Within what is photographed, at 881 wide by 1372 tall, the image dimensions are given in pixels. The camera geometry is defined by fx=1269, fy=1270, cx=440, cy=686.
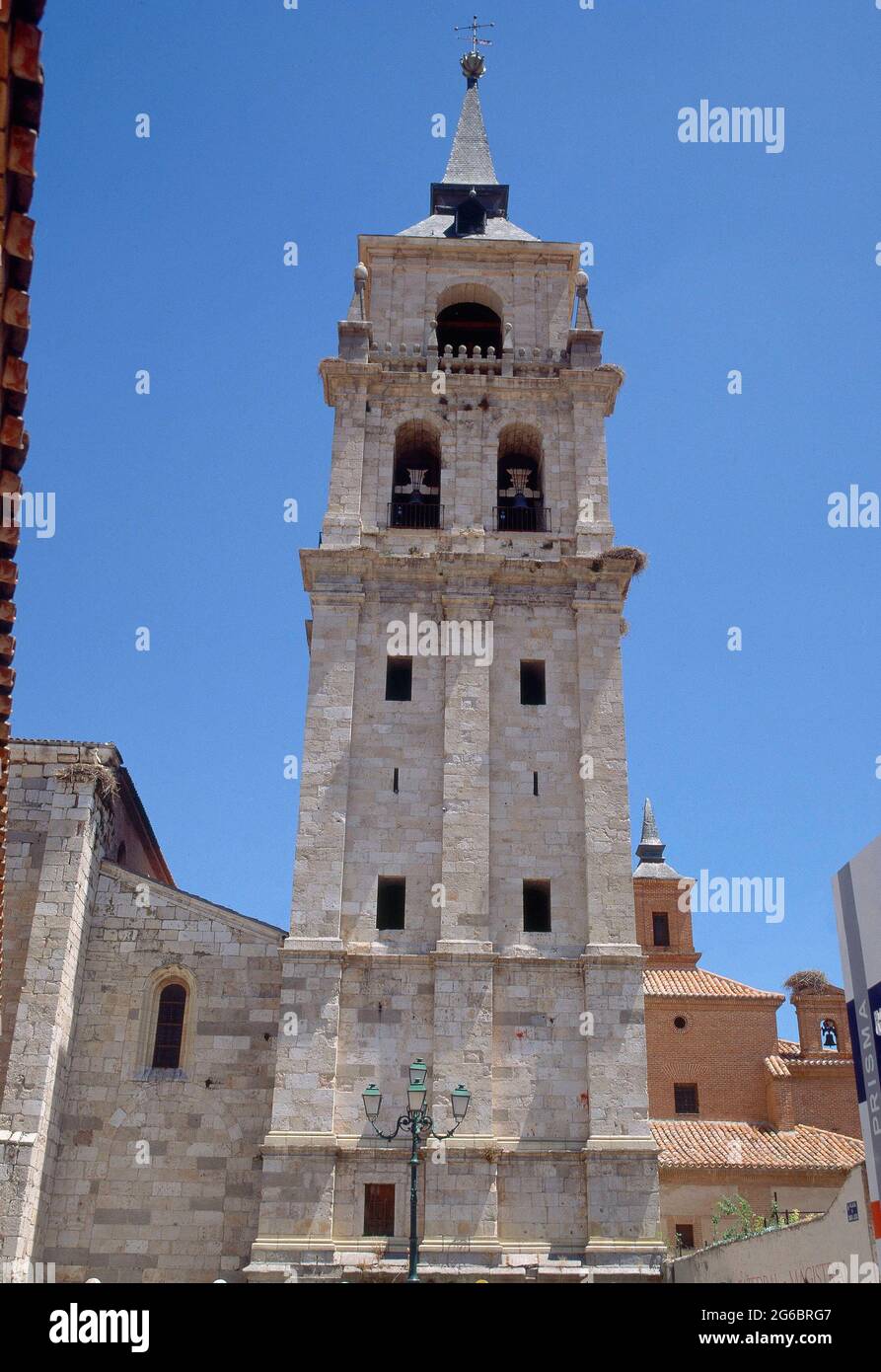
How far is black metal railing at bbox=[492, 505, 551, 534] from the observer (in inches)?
1176

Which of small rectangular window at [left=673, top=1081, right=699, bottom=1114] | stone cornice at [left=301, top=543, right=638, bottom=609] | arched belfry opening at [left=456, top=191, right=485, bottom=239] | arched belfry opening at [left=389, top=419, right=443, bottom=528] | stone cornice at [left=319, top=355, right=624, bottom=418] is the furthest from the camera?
small rectangular window at [left=673, top=1081, right=699, bottom=1114]

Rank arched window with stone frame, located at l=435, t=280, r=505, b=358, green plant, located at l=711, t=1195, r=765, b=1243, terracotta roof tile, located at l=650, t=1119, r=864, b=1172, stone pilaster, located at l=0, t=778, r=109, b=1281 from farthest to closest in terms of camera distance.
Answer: arched window with stone frame, located at l=435, t=280, r=505, b=358 → terracotta roof tile, located at l=650, t=1119, r=864, b=1172 → green plant, located at l=711, t=1195, r=765, b=1243 → stone pilaster, located at l=0, t=778, r=109, b=1281

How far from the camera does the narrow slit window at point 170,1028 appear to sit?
81.5 feet

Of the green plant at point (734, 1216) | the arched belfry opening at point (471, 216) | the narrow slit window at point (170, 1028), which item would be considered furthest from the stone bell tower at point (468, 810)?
the green plant at point (734, 1216)

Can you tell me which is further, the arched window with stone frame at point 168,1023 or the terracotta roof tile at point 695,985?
the terracotta roof tile at point 695,985

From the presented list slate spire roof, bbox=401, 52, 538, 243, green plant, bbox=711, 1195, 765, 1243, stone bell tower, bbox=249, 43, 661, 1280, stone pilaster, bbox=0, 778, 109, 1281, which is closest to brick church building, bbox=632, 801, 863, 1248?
green plant, bbox=711, 1195, 765, 1243

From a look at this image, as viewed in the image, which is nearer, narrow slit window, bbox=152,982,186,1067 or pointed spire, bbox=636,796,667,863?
narrow slit window, bbox=152,982,186,1067

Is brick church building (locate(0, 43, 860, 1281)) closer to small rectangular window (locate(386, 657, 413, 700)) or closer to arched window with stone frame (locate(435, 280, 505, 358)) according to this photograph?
small rectangular window (locate(386, 657, 413, 700))

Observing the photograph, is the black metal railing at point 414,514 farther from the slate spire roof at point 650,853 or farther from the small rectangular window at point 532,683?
the slate spire roof at point 650,853

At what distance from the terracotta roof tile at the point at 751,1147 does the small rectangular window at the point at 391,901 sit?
1104 centimetres

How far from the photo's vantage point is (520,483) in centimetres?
3067

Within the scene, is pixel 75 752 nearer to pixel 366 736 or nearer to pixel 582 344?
pixel 366 736

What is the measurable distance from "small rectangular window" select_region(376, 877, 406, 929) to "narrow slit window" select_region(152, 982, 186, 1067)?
Result: 421 cm

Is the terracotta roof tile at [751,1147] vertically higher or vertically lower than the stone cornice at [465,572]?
lower
